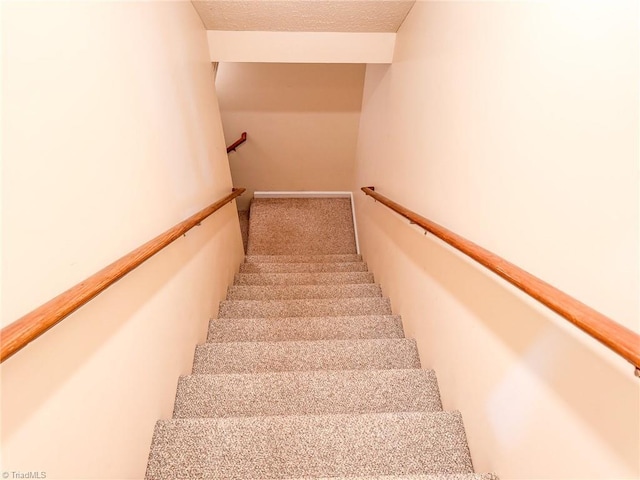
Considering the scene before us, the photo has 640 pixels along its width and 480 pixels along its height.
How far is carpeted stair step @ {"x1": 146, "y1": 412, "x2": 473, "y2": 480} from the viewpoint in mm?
1163

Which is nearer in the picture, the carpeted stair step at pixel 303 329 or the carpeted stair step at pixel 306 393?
the carpeted stair step at pixel 306 393

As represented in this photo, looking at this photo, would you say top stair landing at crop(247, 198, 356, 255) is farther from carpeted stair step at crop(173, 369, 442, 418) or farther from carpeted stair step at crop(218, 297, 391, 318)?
carpeted stair step at crop(173, 369, 442, 418)

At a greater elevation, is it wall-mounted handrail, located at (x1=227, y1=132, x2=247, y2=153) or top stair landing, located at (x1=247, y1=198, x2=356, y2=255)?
wall-mounted handrail, located at (x1=227, y1=132, x2=247, y2=153)

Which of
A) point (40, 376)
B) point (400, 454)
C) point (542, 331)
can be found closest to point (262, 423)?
point (400, 454)

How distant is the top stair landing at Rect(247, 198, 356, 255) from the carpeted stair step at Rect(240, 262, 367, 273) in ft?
2.74

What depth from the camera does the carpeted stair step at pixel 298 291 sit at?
8.45 ft

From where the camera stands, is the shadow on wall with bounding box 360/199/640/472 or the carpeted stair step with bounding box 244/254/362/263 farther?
the carpeted stair step with bounding box 244/254/362/263

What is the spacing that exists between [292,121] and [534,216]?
3678 millimetres

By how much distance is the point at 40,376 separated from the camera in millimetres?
701

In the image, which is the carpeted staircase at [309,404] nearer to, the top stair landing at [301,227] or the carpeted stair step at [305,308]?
the carpeted stair step at [305,308]

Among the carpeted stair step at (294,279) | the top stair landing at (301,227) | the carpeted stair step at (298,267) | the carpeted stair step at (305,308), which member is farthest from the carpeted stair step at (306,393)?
the top stair landing at (301,227)

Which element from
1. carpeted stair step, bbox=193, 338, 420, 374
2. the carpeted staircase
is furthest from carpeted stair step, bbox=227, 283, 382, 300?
carpeted stair step, bbox=193, 338, 420, 374

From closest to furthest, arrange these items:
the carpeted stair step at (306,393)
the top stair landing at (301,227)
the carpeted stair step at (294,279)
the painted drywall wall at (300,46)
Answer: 1. the carpeted stair step at (306,393)
2. the painted drywall wall at (300,46)
3. the carpeted stair step at (294,279)
4. the top stair landing at (301,227)

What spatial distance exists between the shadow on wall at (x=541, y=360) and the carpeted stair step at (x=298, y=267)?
68.4 inches
